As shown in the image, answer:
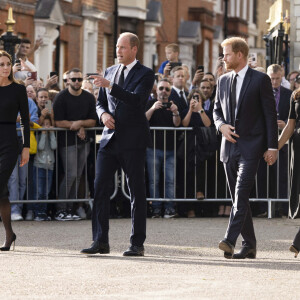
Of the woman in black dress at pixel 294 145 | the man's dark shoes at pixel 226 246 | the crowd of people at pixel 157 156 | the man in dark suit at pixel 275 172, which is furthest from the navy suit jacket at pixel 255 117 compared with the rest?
Answer: the man in dark suit at pixel 275 172

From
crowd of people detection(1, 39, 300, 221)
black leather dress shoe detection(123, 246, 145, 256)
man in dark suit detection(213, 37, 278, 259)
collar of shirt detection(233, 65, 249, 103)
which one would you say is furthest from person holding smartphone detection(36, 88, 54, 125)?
collar of shirt detection(233, 65, 249, 103)

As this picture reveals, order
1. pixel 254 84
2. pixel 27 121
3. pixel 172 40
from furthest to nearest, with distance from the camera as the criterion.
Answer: pixel 172 40
pixel 27 121
pixel 254 84

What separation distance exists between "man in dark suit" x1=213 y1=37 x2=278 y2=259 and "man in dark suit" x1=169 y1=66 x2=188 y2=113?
5507 mm

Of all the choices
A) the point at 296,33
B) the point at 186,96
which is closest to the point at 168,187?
the point at 186,96

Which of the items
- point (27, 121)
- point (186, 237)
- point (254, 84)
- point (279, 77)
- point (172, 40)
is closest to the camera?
point (254, 84)

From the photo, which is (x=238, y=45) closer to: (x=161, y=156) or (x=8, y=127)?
(x=8, y=127)

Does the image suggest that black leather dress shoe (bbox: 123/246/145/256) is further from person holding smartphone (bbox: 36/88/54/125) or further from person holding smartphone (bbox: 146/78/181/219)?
person holding smartphone (bbox: 36/88/54/125)

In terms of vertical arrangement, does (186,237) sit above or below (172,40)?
below

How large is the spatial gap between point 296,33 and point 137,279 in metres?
A: 21.6

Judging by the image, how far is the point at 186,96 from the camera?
17062 mm

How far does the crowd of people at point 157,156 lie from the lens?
16219 millimetres

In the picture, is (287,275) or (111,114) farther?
(111,114)

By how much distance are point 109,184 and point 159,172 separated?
509 cm

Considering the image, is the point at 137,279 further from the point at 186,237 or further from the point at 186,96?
the point at 186,96
